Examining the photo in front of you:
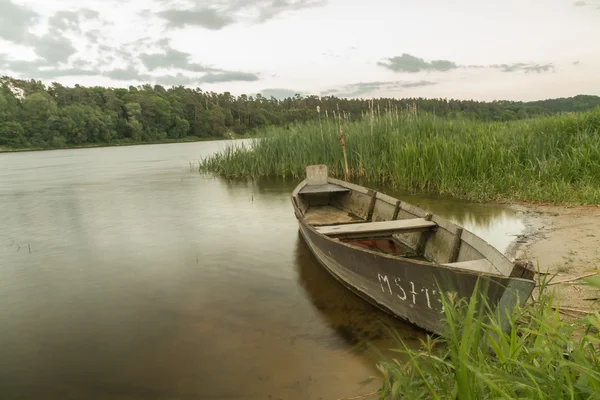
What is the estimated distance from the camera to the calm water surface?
11.2ft

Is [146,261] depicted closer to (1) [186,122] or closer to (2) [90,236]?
(2) [90,236]

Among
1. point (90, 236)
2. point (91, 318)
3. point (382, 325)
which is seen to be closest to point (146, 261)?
point (91, 318)

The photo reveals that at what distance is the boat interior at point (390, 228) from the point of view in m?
3.62

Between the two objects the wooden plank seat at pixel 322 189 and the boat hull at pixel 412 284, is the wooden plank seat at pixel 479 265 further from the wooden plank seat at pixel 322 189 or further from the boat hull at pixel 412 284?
the wooden plank seat at pixel 322 189

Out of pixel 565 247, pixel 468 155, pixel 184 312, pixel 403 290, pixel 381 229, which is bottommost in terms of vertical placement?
pixel 184 312

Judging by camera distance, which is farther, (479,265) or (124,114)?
(124,114)

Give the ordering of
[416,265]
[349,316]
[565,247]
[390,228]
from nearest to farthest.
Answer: [416,265] < [349,316] < [390,228] < [565,247]

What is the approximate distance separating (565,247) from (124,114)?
246 feet

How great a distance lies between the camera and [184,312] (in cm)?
475

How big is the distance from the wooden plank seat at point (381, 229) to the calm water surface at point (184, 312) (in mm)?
743

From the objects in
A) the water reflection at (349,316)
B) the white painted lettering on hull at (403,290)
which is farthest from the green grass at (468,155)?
the white painted lettering on hull at (403,290)

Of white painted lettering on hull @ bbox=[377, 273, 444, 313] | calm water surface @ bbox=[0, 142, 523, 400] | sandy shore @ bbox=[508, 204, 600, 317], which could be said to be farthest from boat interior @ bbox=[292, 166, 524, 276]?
calm water surface @ bbox=[0, 142, 523, 400]

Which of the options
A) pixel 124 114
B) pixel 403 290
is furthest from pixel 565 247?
pixel 124 114

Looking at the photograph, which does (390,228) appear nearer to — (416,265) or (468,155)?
(416,265)
